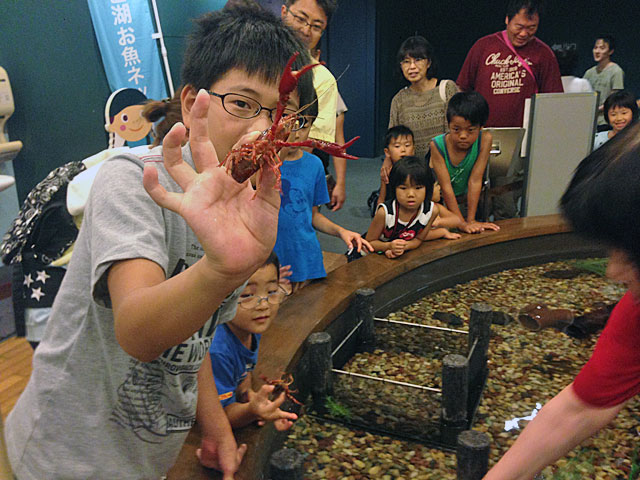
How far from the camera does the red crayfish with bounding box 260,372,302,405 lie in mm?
1729

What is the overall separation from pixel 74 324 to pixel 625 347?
1.08 metres

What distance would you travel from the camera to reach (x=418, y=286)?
2.93 m

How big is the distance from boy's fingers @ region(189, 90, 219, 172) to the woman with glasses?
3.77m

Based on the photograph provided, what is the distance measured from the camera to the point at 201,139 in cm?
75

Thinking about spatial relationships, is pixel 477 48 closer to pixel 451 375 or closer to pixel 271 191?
pixel 451 375

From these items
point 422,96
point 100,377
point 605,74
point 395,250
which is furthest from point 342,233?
point 605,74

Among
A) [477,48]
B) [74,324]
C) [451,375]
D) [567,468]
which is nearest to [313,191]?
[451,375]

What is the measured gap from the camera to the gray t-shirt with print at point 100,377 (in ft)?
2.79

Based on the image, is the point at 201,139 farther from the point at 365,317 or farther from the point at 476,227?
the point at 476,227

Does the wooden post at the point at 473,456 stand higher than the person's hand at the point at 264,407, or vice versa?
the person's hand at the point at 264,407

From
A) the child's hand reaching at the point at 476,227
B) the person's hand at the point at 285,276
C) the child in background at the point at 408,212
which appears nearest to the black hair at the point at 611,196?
the person's hand at the point at 285,276

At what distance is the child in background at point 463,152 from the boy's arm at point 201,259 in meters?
2.95

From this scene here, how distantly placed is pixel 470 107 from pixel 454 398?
7.67 ft

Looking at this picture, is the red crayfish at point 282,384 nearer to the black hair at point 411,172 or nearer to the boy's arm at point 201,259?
the boy's arm at point 201,259
